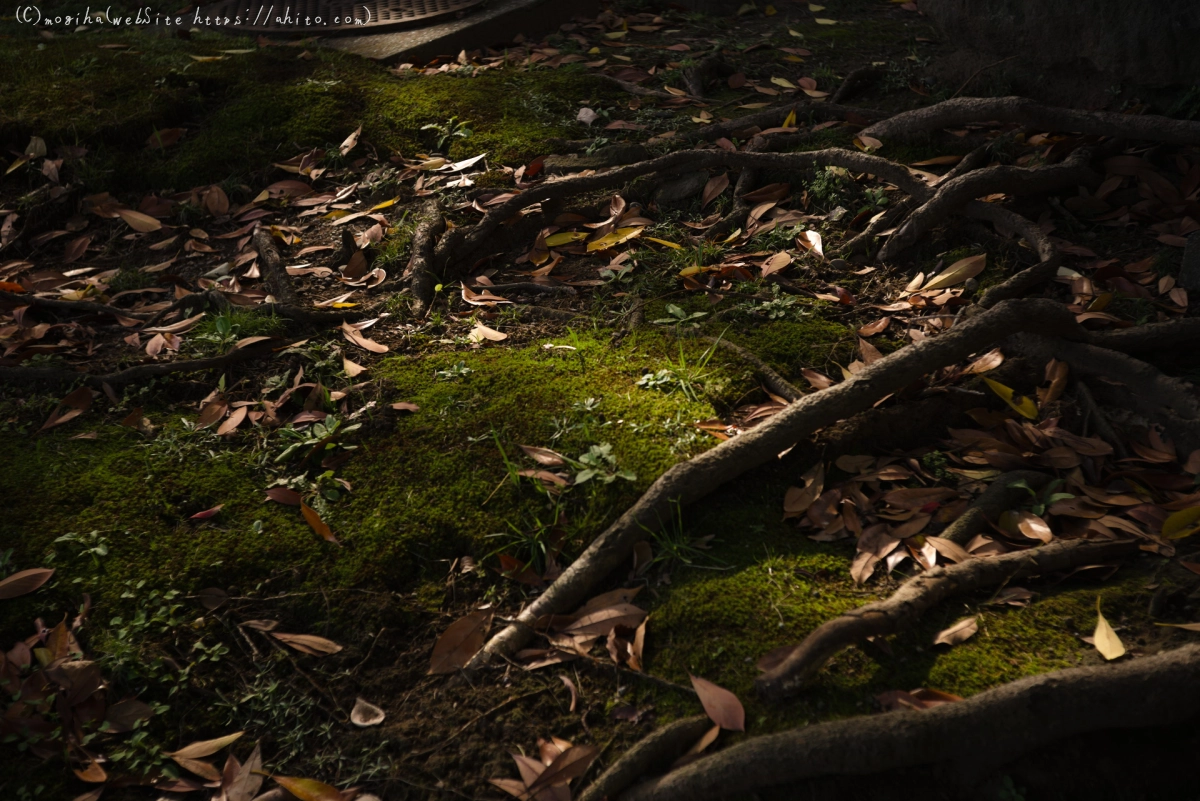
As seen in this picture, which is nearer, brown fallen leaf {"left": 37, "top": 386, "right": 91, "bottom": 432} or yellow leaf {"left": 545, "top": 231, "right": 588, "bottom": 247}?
brown fallen leaf {"left": 37, "top": 386, "right": 91, "bottom": 432}

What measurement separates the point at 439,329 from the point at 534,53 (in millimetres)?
2919

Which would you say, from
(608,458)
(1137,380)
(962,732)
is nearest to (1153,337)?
(1137,380)

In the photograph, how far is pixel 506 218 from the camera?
357cm

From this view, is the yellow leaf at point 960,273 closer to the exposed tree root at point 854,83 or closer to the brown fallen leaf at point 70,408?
the exposed tree root at point 854,83

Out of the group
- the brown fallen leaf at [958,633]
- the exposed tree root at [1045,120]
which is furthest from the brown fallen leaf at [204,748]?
the exposed tree root at [1045,120]

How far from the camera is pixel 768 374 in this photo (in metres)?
2.64

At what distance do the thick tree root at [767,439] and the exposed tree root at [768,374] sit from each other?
0.18 metres

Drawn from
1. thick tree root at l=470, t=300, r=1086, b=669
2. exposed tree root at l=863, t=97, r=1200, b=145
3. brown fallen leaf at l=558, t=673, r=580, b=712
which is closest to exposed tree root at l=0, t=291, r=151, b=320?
thick tree root at l=470, t=300, r=1086, b=669

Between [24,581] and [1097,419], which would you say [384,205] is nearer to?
[24,581]

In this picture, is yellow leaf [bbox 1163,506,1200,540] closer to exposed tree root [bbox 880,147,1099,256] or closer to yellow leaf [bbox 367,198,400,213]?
exposed tree root [bbox 880,147,1099,256]

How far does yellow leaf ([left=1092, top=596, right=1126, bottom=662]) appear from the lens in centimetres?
184

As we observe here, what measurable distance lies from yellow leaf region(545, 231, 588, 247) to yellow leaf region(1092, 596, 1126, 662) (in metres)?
2.35

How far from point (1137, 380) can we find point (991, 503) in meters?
0.67

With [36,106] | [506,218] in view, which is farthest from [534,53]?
[36,106]
